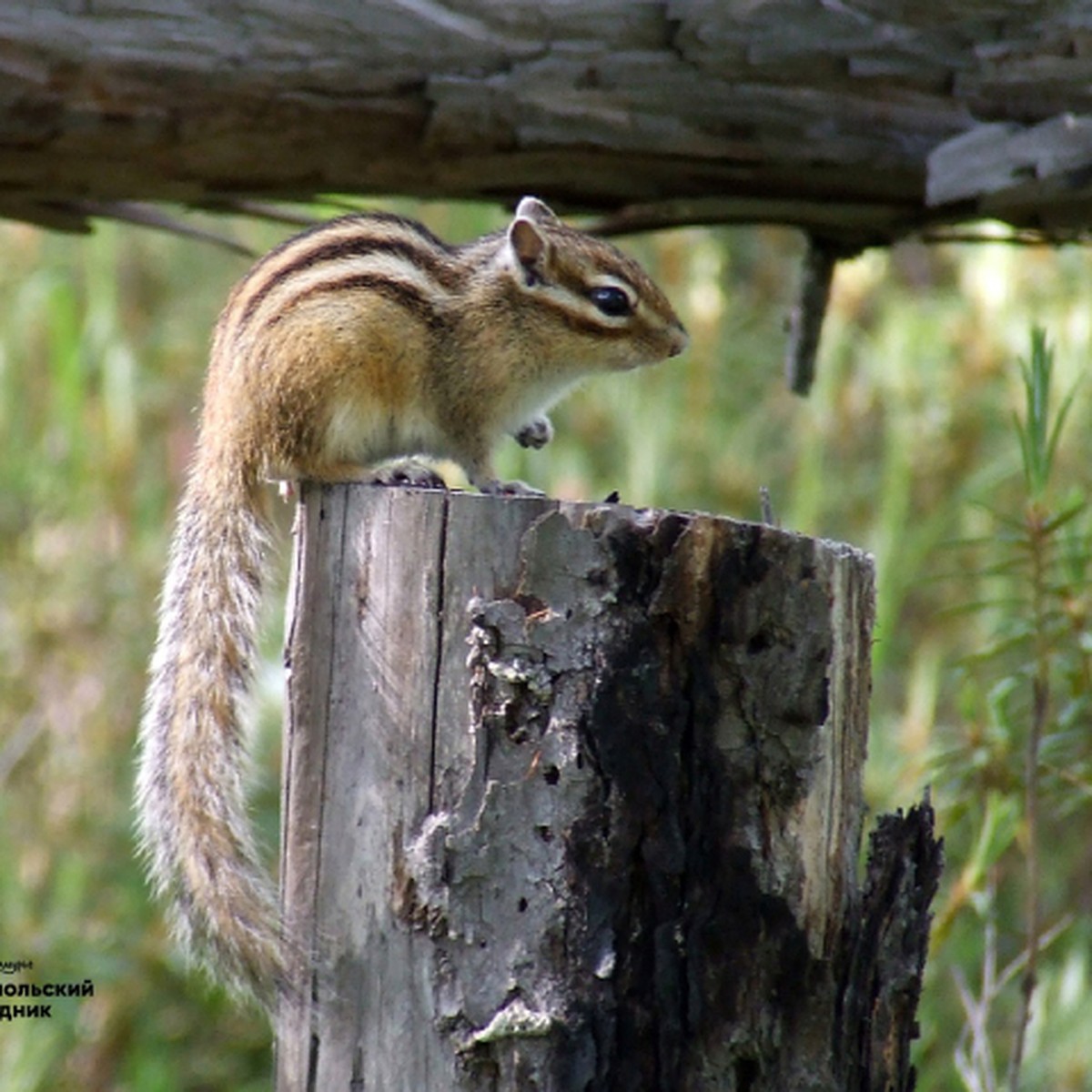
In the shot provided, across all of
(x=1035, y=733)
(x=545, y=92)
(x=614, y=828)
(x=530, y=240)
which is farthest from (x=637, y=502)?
(x=614, y=828)

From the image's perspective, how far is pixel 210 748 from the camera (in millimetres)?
2100

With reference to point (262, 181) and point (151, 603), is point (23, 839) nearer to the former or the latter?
point (151, 603)

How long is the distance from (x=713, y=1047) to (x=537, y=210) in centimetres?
143

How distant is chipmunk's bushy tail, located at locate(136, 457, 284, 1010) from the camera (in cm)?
192

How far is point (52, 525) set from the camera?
4.40 metres

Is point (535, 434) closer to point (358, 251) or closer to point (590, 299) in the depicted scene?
point (590, 299)

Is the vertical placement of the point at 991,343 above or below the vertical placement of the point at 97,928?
above

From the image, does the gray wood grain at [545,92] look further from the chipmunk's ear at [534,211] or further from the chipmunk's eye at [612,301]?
the chipmunk's eye at [612,301]

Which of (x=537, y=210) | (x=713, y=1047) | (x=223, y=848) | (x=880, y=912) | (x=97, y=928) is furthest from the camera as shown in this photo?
(x=97, y=928)

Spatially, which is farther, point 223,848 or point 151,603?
point 151,603

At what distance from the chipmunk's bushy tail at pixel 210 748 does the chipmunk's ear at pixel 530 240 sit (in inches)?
24.8

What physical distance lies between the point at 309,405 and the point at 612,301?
0.64 metres

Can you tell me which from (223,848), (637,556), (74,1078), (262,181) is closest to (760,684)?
(637,556)

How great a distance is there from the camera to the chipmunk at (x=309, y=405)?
2035mm
